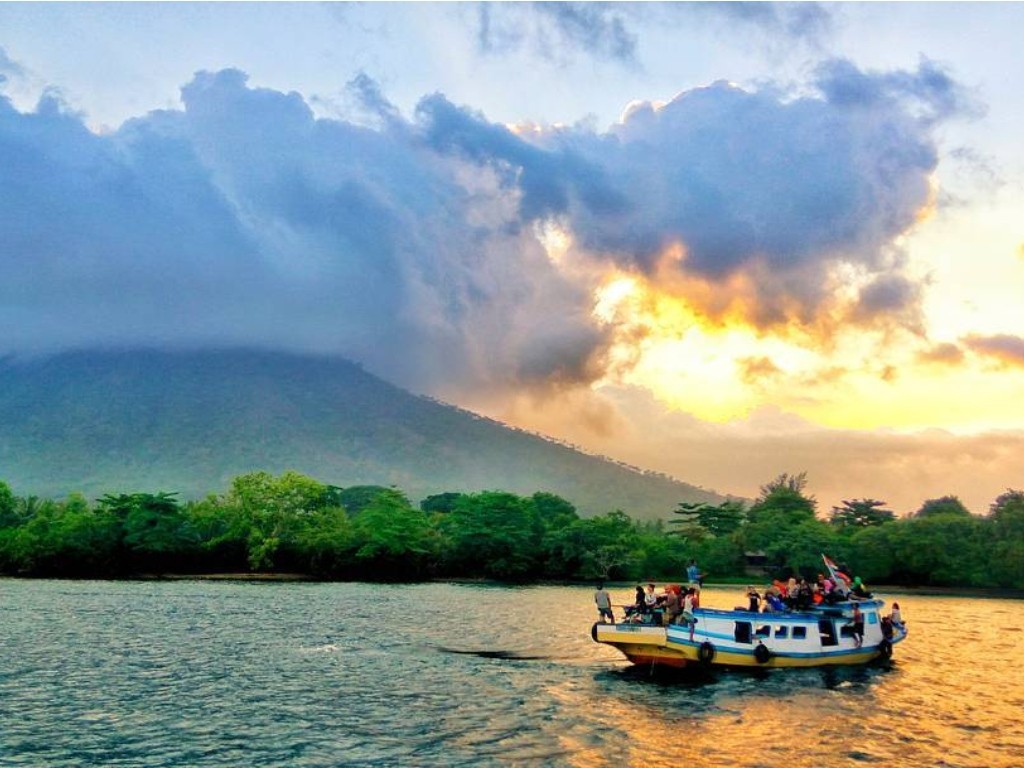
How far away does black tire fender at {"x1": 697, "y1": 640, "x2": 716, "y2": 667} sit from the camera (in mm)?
43406

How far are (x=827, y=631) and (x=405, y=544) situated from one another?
92.2m

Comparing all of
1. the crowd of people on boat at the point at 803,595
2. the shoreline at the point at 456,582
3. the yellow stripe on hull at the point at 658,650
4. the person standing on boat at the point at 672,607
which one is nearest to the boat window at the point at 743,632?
the yellow stripe on hull at the point at 658,650

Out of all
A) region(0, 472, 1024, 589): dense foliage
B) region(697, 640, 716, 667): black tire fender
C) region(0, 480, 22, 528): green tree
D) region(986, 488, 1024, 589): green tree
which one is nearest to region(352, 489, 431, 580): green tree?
region(0, 472, 1024, 589): dense foliage

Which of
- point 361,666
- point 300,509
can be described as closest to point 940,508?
point 300,509

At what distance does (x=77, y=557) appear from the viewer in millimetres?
129375

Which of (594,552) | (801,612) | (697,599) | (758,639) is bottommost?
(758,639)

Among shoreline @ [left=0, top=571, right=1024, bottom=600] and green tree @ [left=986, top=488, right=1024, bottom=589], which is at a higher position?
green tree @ [left=986, top=488, right=1024, bottom=589]

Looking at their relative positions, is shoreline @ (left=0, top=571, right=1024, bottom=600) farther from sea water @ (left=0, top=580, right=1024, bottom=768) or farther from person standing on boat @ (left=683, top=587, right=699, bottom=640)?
person standing on boat @ (left=683, top=587, right=699, bottom=640)

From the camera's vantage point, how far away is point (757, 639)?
1791 inches

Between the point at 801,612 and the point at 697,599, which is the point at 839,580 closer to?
the point at 801,612

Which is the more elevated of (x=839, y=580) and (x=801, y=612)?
(x=839, y=580)

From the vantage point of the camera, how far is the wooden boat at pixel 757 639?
43.3 m

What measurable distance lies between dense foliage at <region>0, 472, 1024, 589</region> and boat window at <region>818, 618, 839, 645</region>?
278 ft

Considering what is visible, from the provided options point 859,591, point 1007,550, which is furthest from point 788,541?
point 859,591
